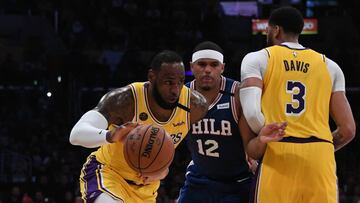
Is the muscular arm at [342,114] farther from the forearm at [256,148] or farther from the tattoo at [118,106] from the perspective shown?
the tattoo at [118,106]

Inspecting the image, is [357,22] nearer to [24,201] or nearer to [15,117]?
[15,117]

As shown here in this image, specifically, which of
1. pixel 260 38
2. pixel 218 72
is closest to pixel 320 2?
pixel 260 38

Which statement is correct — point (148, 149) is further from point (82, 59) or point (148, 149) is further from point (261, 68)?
point (82, 59)

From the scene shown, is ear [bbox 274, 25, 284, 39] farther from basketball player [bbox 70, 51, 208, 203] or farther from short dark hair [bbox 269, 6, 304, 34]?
basketball player [bbox 70, 51, 208, 203]

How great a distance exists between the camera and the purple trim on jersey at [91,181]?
4.78 meters

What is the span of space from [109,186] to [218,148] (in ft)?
3.27

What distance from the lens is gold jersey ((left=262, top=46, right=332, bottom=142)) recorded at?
4.34m

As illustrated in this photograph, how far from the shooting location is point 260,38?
53.7 ft

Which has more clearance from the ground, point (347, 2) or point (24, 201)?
point (347, 2)

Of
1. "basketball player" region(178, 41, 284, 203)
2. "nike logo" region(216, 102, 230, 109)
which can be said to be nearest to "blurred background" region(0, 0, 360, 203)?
"basketball player" region(178, 41, 284, 203)

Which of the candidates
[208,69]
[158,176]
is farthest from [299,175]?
[208,69]

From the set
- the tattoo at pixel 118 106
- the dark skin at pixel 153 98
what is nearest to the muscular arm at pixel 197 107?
the dark skin at pixel 153 98

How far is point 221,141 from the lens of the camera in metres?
5.35

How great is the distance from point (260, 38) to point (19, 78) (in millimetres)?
5586
